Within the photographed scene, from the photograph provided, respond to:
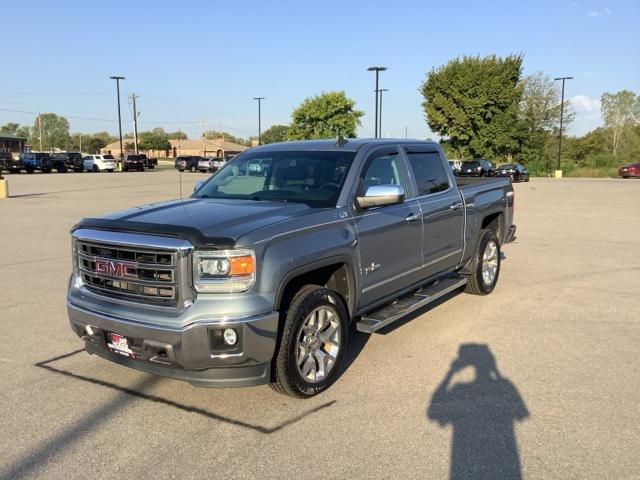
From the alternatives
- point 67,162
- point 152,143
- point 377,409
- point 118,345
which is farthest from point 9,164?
point 152,143

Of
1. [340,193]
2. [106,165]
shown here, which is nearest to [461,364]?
[340,193]

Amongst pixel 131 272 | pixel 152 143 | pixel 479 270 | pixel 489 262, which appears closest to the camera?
pixel 131 272

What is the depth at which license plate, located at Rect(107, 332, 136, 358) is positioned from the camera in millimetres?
3699

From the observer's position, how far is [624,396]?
4078 mm

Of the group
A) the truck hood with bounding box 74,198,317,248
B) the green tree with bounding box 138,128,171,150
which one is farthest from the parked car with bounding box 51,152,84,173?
the green tree with bounding box 138,128,171,150

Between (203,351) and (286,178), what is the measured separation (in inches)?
78.2

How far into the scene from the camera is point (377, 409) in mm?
3879

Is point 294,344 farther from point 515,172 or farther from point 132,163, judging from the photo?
point 132,163

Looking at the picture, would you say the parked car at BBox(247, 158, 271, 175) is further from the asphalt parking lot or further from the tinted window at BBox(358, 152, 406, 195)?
the asphalt parking lot

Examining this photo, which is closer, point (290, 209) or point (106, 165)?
point (290, 209)

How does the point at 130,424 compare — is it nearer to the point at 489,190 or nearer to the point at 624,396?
the point at 624,396

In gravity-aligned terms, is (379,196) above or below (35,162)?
below

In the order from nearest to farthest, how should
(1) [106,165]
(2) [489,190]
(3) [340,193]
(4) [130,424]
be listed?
(4) [130,424]
(3) [340,193]
(2) [489,190]
(1) [106,165]

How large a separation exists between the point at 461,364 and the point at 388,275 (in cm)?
97
